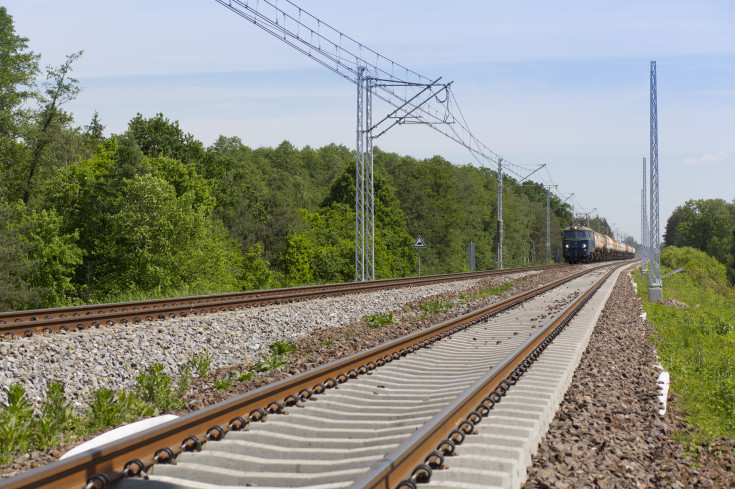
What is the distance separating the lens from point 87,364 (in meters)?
8.33

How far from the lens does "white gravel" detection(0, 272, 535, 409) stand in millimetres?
7824

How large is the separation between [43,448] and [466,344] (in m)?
6.80

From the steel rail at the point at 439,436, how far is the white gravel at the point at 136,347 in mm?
4531

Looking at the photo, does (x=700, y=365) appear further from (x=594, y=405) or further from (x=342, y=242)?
(x=342, y=242)

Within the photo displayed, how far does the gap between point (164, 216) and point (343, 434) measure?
31.3 m

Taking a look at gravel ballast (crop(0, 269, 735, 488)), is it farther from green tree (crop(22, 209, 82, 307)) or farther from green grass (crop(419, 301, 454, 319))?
green tree (crop(22, 209, 82, 307))

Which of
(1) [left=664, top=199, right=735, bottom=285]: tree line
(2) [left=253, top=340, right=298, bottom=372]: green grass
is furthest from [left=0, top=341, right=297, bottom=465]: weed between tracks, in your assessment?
(1) [left=664, top=199, right=735, bottom=285]: tree line

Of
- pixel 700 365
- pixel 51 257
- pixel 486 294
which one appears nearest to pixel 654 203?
pixel 486 294

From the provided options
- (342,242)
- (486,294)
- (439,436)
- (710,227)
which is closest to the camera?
(439,436)

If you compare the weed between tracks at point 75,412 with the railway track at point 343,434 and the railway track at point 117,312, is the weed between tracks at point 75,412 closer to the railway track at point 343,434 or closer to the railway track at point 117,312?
the railway track at point 343,434

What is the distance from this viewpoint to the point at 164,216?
34.6m

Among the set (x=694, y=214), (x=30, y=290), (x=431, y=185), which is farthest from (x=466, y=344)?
(x=694, y=214)

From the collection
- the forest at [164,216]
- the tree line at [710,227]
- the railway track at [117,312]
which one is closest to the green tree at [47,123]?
the forest at [164,216]

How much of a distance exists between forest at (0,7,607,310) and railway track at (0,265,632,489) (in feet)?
36.7
